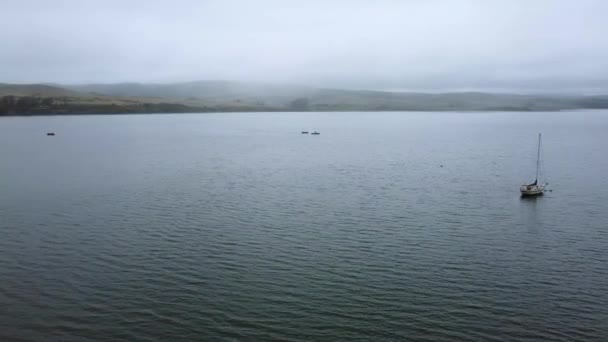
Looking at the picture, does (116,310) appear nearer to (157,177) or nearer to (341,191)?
(341,191)

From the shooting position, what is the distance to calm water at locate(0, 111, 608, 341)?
2639 cm

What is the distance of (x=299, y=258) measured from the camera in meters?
36.1

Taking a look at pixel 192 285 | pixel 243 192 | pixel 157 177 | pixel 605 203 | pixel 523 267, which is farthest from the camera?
pixel 157 177

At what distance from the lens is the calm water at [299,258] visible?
2639 cm

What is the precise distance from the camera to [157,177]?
72250 mm

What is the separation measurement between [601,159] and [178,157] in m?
82.2

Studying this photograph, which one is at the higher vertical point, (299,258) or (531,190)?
(531,190)

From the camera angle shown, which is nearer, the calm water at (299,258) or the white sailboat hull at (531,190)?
the calm water at (299,258)

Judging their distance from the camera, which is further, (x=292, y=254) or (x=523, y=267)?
(x=292, y=254)

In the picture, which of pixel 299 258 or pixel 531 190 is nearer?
pixel 299 258

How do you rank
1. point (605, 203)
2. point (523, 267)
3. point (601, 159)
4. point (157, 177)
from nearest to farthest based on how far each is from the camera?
point (523, 267) → point (605, 203) → point (157, 177) → point (601, 159)

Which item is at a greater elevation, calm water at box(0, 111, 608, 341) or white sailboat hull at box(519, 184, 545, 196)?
white sailboat hull at box(519, 184, 545, 196)

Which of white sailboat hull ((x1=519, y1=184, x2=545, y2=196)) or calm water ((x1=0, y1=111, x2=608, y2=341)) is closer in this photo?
calm water ((x1=0, y1=111, x2=608, y2=341))

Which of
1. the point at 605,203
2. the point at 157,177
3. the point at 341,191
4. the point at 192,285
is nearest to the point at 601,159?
the point at 605,203
